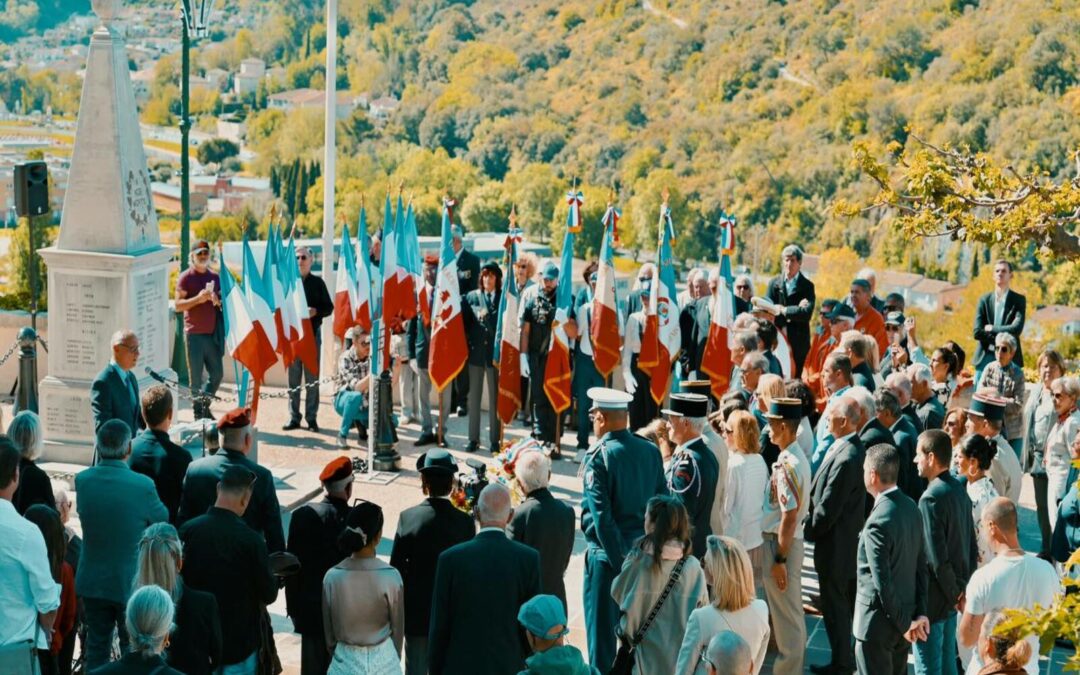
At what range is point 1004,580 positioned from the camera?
604 centimetres

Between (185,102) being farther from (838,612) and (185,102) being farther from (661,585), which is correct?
(661,585)

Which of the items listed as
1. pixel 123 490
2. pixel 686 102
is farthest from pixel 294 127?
pixel 123 490

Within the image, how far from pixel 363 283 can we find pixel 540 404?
1810mm

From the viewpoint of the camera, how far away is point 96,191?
11.2m

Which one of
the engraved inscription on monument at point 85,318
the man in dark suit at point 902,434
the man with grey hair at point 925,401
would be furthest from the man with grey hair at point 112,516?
the engraved inscription on monument at point 85,318

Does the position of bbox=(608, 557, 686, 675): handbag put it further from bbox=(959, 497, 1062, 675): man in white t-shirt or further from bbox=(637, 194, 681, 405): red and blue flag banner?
bbox=(637, 194, 681, 405): red and blue flag banner

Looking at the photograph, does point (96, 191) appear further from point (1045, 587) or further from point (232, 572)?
point (1045, 587)

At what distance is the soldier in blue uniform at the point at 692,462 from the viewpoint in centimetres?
741

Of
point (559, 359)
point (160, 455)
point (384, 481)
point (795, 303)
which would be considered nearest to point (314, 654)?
point (160, 455)

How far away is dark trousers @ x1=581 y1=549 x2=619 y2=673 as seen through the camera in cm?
716

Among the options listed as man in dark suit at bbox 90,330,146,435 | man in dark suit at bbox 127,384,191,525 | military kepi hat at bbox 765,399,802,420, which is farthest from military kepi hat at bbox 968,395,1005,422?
man in dark suit at bbox 90,330,146,435

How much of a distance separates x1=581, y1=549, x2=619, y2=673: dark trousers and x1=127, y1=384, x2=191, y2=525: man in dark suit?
2.13m

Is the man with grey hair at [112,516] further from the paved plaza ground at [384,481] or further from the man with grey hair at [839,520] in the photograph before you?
the man with grey hair at [839,520]

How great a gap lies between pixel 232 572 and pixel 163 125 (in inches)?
3414
